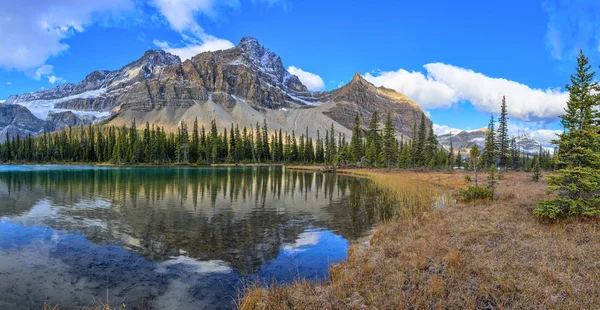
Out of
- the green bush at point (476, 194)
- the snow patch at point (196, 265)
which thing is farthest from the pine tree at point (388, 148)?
the snow patch at point (196, 265)

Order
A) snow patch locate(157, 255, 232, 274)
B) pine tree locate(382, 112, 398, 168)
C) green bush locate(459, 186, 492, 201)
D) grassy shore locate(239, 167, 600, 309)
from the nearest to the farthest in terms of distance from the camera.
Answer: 1. grassy shore locate(239, 167, 600, 309)
2. snow patch locate(157, 255, 232, 274)
3. green bush locate(459, 186, 492, 201)
4. pine tree locate(382, 112, 398, 168)

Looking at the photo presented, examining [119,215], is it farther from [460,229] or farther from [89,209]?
[460,229]

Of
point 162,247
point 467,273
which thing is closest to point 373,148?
point 162,247

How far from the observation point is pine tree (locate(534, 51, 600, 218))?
1553cm

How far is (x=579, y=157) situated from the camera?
1633cm

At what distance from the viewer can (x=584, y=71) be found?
17.0 m

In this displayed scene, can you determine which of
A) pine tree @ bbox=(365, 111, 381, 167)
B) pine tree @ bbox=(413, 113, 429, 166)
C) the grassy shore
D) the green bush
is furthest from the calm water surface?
pine tree @ bbox=(365, 111, 381, 167)

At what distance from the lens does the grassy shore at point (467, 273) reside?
8055 mm

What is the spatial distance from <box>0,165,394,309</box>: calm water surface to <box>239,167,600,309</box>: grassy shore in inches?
83.3

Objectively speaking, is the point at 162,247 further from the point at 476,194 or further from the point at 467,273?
the point at 476,194

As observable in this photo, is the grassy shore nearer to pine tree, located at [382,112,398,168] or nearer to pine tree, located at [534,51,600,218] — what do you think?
pine tree, located at [534,51,600,218]

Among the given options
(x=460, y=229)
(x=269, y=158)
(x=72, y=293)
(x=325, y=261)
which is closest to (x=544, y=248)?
(x=460, y=229)

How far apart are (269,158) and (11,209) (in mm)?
139732

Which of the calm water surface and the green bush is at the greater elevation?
the green bush
